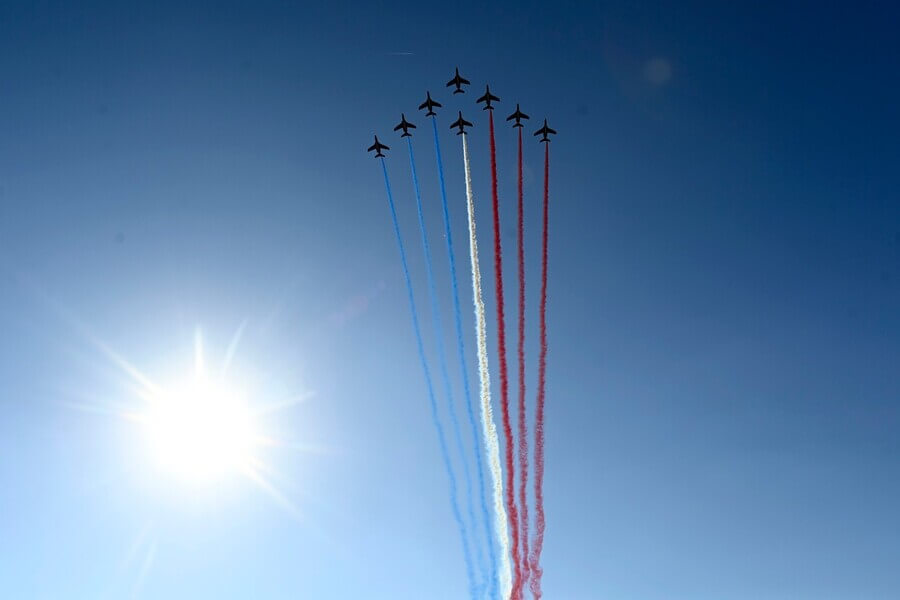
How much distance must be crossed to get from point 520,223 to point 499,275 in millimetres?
5309

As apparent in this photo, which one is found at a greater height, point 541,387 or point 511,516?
point 541,387

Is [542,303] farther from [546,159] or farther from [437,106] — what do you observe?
[437,106]

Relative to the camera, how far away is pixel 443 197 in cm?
6203

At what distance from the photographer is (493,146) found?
6412 centimetres

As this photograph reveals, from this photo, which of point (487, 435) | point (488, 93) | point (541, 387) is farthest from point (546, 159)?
point (487, 435)

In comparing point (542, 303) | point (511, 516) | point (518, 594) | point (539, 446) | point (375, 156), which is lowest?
point (518, 594)

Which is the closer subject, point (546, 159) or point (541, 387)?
point (541, 387)

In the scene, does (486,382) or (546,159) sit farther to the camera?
(546,159)

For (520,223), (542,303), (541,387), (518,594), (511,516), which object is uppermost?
(520,223)

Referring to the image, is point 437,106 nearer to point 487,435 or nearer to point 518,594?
point 487,435

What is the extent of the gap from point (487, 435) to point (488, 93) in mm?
36358

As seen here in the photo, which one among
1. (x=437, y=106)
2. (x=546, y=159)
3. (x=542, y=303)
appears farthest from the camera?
(x=437, y=106)

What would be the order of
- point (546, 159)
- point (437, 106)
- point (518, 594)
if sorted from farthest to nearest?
point (437, 106) → point (546, 159) → point (518, 594)

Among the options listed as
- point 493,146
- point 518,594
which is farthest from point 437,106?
point 518,594
